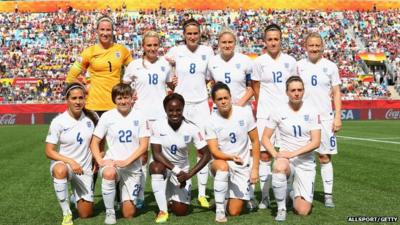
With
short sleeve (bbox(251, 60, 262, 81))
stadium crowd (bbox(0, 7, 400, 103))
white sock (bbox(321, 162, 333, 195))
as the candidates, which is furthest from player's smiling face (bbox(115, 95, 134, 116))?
stadium crowd (bbox(0, 7, 400, 103))

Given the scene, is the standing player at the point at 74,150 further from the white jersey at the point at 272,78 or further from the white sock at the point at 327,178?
the white sock at the point at 327,178

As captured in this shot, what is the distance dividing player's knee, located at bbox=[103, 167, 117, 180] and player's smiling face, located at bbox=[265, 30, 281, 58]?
2820mm

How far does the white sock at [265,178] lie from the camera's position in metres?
7.47

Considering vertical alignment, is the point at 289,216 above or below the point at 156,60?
below

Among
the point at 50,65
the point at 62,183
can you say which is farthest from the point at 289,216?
the point at 50,65

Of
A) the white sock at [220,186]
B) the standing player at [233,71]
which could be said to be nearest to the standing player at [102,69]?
the standing player at [233,71]

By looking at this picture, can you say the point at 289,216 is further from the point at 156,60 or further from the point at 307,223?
the point at 156,60

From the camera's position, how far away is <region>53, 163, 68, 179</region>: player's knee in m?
6.50

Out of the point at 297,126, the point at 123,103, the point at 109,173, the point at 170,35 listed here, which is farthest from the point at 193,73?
the point at 170,35

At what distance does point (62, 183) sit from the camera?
6488 millimetres

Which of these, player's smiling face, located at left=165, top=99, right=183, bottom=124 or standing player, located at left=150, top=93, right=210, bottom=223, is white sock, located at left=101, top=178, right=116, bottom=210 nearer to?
standing player, located at left=150, top=93, right=210, bottom=223

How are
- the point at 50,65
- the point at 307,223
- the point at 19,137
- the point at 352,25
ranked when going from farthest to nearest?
1. the point at 352,25
2. the point at 50,65
3. the point at 19,137
4. the point at 307,223

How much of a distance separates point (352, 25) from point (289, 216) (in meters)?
45.8

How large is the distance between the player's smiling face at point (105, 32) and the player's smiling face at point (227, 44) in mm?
1635
